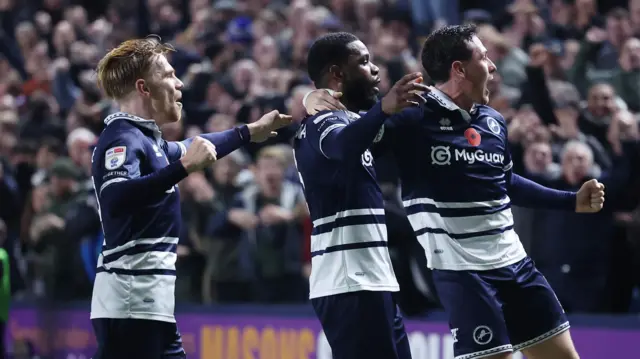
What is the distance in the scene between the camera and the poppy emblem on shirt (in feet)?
21.3

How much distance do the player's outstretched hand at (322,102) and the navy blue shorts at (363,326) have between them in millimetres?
937

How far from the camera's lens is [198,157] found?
18.7 ft

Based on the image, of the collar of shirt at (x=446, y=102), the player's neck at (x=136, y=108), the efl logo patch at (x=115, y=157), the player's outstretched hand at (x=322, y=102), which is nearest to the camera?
the efl logo patch at (x=115, y=157)

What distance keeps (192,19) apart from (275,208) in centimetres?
718

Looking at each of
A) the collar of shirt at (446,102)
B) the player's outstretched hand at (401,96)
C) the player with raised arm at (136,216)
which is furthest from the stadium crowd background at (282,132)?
the player with raised arm at (136,216)

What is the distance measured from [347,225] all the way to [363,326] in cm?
51

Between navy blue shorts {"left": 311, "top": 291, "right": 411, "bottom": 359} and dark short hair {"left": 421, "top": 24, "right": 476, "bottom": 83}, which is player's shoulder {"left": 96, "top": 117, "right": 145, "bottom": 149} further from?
Answer: dark short hair {"left": 421, "top": 24, "right": 476, "bottom": 83}

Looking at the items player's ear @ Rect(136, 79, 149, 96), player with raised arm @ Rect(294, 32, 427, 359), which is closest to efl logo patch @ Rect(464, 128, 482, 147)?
player with raised arm @ Rect(294, 32, 427, 359)

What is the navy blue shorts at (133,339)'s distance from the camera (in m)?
5.98

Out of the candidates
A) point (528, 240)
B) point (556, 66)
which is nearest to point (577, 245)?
point (528, 240)

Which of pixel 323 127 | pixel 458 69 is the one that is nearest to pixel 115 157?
pixel 323 127

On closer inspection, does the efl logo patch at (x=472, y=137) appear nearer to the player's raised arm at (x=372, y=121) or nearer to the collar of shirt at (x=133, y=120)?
the player's raised arm at (x=372, y=121)

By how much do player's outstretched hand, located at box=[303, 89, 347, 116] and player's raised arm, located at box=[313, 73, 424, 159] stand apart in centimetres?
34

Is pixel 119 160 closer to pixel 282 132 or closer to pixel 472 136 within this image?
pixel 472 136
